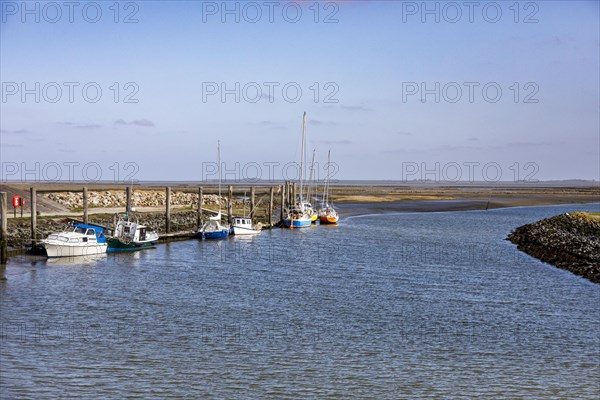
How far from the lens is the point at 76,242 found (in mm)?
47469

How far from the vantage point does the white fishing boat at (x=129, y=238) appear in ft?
172

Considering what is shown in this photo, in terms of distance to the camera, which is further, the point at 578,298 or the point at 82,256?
the point at 82,256

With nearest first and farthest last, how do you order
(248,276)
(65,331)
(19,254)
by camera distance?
(65,331) < (248,276) < (19,254)

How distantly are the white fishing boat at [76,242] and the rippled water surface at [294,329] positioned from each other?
130 cm

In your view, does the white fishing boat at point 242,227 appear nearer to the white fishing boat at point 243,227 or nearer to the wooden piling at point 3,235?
the white fishing boat at point 243,227

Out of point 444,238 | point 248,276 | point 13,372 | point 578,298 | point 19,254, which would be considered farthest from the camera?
point 444,238

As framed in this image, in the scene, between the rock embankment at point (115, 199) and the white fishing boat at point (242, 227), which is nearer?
the white fishing boat at point (242, 227)

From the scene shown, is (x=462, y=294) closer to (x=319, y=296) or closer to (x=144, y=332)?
(x=319, y=296)

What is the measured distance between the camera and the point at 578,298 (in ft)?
114

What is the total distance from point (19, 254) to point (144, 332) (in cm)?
2465

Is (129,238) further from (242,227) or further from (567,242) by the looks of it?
(567,242)

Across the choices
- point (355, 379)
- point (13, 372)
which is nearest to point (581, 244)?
point (355, 379)

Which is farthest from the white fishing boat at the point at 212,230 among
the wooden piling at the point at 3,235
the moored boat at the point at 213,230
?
the wooden piling at the point at 3,235

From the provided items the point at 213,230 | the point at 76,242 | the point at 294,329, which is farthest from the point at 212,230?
the point at 294,329
